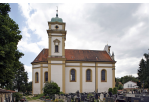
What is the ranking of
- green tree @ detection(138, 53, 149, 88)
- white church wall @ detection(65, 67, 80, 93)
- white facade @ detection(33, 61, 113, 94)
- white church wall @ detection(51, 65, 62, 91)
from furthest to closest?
1. green tree @ detection(138, 53, 149, 88)
2. white church wall @ detection(65, 67, 80, 93)
3. white facade @ detection(33, 61, 113, 94)
4. white church wall @ detection(51, 65, 62, 91)

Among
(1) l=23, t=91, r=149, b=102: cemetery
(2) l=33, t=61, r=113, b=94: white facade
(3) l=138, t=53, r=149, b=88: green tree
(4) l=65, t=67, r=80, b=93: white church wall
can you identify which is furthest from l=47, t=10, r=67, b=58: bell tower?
(3) l=138, t=53, r=149, b=88: green tree

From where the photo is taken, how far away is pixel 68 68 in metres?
33.6

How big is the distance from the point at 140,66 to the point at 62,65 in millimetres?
23306

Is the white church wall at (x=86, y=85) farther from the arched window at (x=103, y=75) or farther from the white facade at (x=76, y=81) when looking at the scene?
the arched window at (x=103, y=75)

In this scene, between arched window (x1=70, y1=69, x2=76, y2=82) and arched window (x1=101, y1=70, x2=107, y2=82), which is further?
arched window (x1=101, y1=70, x2=107, y2=82)

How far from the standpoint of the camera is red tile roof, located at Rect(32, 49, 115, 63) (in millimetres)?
34362

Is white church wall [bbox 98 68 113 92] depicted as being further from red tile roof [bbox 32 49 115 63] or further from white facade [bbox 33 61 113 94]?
red tile roof [bbox 32 49 115 63]

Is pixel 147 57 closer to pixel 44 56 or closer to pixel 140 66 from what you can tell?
pixel 140 66

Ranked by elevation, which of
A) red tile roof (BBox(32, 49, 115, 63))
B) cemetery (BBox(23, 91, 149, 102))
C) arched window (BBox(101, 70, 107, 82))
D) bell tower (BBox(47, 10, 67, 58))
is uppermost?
bell tower (BBox(47, 10, 67, 58))

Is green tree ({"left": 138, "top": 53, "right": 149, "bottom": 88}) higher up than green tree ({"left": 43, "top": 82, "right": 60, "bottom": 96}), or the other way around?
green tree ({"left": 138, "top": 53, "right": 149, "bottom": 88})

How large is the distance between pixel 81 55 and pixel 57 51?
6162 mm

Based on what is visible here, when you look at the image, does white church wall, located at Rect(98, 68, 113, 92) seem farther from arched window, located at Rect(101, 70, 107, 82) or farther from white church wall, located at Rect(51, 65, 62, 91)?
white church wall, located at Rect(51, 65, 62, 91)

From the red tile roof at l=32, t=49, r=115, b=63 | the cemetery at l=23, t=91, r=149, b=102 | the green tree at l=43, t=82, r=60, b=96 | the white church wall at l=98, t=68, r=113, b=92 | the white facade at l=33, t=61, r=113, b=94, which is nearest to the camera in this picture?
the cemetery at l=23, t=91, r=149, b=102

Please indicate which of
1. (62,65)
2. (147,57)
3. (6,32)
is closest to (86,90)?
(62,65)
